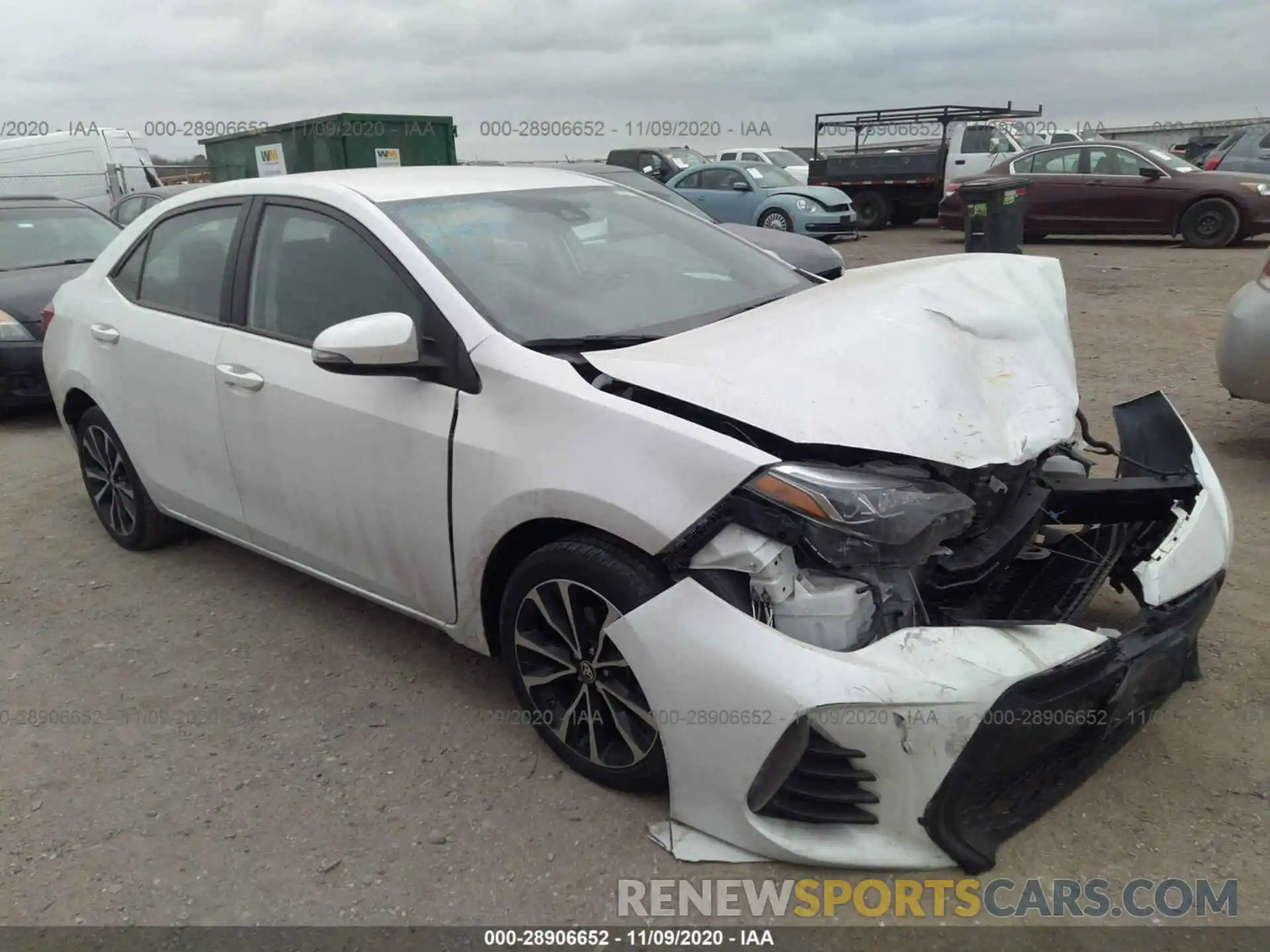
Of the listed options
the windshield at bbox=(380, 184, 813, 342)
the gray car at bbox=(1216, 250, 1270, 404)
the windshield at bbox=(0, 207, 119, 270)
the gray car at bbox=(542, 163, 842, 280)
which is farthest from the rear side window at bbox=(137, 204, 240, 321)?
the windshield at bbox=(0, 207, 119, 270)

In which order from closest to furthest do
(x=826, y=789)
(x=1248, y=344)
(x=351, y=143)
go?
(x=826, y=789), (x=1248, y=344), (x=351, y=143)

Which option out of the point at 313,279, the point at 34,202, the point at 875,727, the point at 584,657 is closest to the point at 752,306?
the point at 584,657

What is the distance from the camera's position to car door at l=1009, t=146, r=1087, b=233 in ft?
45.6

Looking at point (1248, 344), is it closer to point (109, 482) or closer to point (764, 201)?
point (109, 482)

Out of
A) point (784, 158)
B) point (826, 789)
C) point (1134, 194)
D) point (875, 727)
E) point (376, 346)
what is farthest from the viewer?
point (784, 158)

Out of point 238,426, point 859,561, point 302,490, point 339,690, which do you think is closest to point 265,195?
point 238,426

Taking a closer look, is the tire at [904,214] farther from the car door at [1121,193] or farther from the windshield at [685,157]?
the car door at [1121,193]

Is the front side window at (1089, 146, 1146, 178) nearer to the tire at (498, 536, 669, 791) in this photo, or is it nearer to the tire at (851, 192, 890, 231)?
the tire at (851, 192, 890, 231)

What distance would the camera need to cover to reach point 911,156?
1806 centimetres

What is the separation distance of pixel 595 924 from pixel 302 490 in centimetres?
172

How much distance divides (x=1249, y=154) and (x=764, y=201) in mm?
7558

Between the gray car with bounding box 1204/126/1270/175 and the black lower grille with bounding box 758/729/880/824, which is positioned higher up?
the gray car with bounding box 1204/126/1270/175

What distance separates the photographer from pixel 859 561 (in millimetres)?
2250

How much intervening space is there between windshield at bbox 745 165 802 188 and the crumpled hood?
43.4 feet
